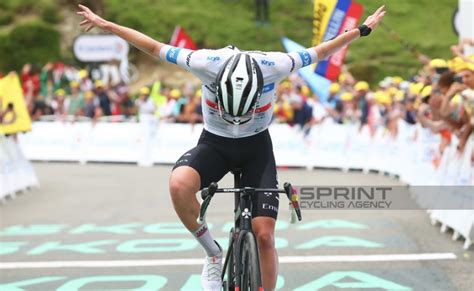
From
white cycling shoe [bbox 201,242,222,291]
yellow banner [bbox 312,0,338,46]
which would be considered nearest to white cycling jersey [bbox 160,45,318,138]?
white cycling shoe [bbox 201,242,222,291]

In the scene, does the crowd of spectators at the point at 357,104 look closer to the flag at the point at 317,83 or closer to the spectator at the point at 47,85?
the spectator at the point at 47,85

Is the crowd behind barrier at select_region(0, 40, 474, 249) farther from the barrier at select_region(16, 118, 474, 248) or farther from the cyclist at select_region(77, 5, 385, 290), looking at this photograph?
the cyclist at select_region(77, 5, 385, 290)

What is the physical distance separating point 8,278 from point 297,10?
41.7 meters

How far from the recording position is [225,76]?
497cm

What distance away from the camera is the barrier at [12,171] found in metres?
13.9

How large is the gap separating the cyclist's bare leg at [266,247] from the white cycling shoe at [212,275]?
39cm

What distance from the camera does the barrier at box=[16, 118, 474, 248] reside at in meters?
15.6

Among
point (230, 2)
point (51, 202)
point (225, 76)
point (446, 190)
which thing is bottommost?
point (51, 202)

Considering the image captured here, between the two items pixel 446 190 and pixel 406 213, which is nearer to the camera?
pixel 446 190

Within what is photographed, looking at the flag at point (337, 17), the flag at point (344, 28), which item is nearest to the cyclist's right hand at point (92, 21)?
the flag at point (344, 28)

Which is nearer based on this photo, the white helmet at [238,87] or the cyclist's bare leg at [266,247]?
the white helmet at [238,87]

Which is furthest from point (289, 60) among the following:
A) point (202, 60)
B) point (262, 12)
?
point (262, 12)

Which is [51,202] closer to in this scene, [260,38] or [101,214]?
[101,214]

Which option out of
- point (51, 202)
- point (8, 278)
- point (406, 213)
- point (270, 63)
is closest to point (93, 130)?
point (51, 202)
